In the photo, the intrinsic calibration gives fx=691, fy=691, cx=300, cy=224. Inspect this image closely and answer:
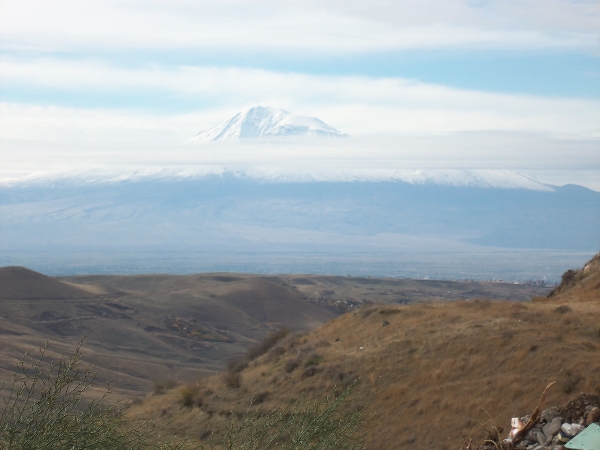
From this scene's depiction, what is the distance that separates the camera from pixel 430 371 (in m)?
20.3

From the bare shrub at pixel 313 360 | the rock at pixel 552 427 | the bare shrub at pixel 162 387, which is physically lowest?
the bare shrub at pixel 162 387

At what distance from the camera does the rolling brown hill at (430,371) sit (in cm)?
1705

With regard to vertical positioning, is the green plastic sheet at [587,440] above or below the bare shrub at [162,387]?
above

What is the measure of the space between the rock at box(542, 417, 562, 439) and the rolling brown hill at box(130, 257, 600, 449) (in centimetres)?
357

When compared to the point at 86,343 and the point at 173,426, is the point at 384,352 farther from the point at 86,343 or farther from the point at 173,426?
the point at 86,343

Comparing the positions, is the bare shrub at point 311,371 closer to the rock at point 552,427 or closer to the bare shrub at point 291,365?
the bare shrub at point 291,365

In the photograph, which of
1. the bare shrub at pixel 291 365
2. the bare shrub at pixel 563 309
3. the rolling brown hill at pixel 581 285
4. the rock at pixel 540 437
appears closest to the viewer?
the rock at pixel 540 437

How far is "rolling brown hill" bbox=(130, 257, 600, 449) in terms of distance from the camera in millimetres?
17047

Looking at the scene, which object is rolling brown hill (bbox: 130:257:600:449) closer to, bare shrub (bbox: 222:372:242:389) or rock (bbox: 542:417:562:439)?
bare shrub (bbox: 222:372:242:389)

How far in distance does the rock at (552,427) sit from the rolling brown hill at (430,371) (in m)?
3.57

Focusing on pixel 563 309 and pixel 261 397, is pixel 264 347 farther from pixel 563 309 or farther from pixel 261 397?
pixel 563 309

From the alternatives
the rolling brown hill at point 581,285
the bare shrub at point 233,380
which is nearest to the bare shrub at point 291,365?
the bare shrub at point 233,380

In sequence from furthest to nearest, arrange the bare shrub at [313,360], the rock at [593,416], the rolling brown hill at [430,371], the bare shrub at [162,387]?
the bare shrub at [162,387] → the bare shrub at [313,360] → the rolling brown hill at [430,371] → the rock at [593,416]

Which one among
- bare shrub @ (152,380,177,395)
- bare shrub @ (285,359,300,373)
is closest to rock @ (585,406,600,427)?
bare shrub @ (285,359,300,373)
